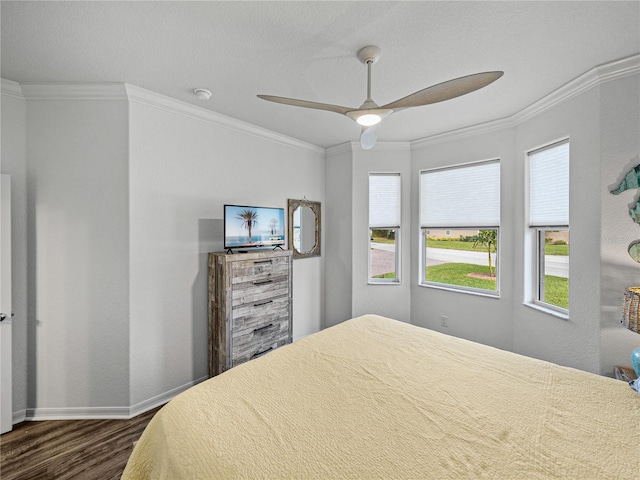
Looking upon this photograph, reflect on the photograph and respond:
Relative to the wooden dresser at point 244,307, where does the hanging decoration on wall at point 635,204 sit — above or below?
above

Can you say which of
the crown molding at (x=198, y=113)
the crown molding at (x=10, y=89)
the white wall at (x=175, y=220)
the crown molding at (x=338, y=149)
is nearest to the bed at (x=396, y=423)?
the white wall at (x=175, y=220)

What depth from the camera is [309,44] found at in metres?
1.80

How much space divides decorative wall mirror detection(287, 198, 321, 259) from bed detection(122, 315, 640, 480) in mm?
2139

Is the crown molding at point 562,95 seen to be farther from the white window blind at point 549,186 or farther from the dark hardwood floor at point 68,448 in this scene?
the dark hardwood floor at point 68,448

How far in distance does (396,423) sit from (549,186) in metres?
2.72

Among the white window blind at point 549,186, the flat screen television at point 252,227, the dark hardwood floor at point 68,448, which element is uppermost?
the white window blind at point 549,186

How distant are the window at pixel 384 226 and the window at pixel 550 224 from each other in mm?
1483

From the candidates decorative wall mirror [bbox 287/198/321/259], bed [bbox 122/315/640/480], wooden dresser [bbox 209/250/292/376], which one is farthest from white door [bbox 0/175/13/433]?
decorative wall mirror [bbox 287/198/321/259]

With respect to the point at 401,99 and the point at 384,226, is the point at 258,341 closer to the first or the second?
the point at 384,226

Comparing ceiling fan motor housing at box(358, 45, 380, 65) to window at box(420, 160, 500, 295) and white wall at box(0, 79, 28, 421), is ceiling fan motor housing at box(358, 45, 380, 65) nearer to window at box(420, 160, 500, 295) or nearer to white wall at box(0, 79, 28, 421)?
window at box(420, 160, 500, 295)

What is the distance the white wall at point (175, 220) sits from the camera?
2.40 meters

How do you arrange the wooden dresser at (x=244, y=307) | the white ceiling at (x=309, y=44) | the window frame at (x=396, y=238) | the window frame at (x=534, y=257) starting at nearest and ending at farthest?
the white ceiling at (x=309, y=44), the wooden dresser at (x=244, y=307), the window frame at (x=534, y=257), the window frame at (x=396, y=238)

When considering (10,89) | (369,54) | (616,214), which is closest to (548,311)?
(616,214)

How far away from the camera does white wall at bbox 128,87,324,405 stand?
7.86 ft
